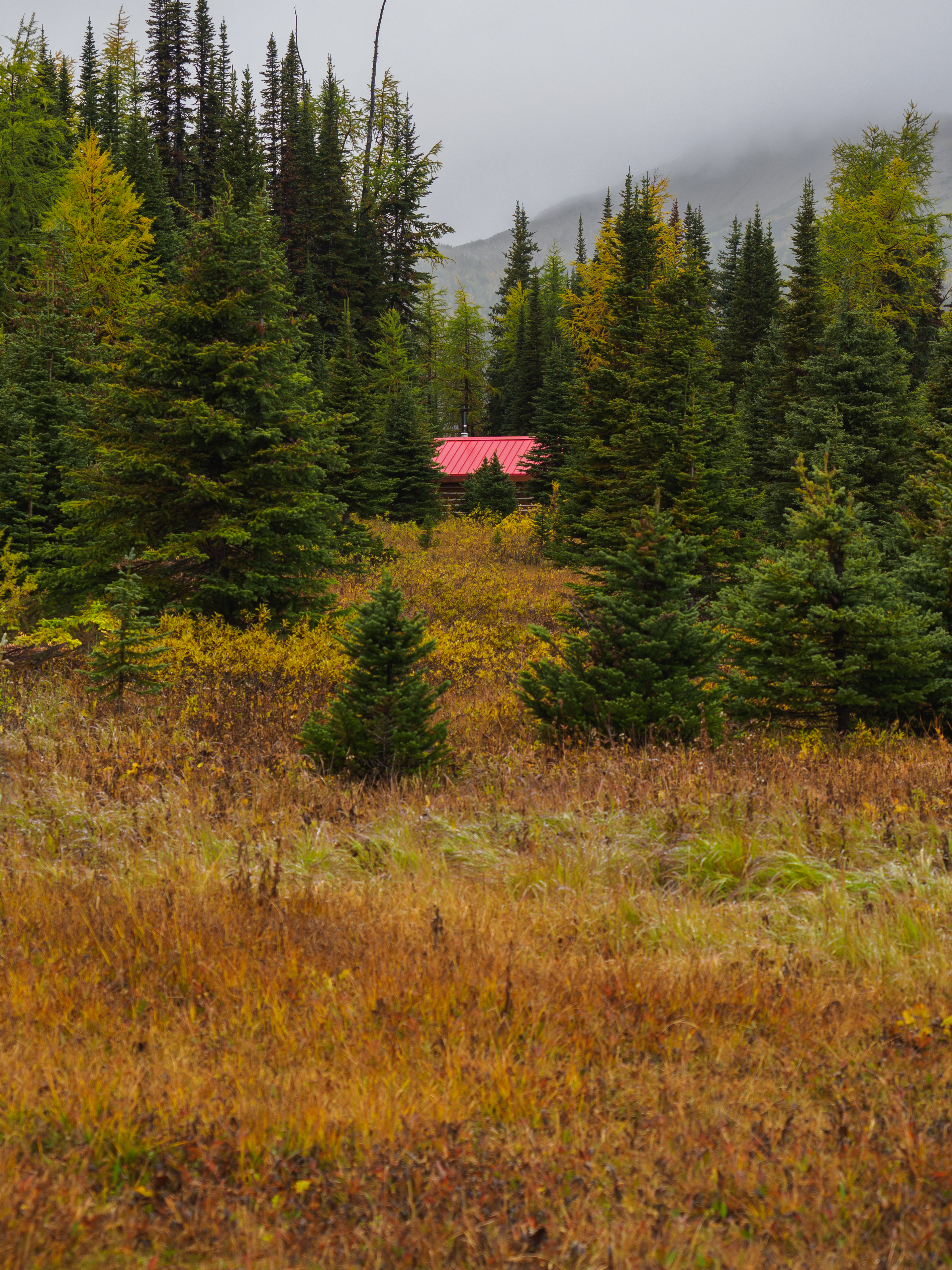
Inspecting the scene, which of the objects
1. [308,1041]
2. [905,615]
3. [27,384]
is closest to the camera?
[308,1041]

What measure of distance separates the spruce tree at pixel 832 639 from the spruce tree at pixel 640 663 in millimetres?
813

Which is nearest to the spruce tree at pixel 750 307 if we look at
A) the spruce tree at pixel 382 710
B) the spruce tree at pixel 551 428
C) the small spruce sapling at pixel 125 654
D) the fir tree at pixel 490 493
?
the spruce tree at pixel 551 428

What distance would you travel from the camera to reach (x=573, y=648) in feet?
26.2

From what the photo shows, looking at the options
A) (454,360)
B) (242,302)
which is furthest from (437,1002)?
(454,360)

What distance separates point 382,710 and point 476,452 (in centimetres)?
3800

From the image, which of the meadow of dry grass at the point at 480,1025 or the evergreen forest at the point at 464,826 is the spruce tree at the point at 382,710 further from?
the meadow of dry grass at the point at 480,1025

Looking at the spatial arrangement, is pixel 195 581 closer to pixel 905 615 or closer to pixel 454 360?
pixel 905 615

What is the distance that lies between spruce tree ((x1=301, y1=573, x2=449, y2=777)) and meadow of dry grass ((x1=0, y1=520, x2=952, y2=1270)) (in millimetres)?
906

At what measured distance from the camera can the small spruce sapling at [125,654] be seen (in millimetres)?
8703

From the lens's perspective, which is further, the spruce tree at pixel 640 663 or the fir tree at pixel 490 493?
Result: the fir tree at pixel 490 493

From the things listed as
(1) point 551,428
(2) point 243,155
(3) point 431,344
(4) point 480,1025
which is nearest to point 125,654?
(4) point 480,1025

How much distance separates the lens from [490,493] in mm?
32938

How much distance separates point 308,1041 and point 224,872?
5.72 feet

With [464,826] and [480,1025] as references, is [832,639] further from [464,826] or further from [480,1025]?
[480,1025]
